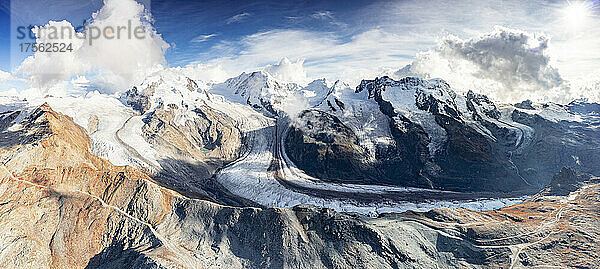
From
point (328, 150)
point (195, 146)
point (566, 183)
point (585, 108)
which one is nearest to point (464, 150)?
point (566, 183)

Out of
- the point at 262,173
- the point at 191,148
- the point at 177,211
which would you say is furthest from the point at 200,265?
the point at 191,148

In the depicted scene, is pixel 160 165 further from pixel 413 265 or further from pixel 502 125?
Answer: pixel 502 125

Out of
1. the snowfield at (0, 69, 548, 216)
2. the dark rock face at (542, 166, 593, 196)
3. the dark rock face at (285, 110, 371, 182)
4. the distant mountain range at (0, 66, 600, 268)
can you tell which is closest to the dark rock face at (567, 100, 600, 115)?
the distant mountain range at (0, 66, 600, 268)

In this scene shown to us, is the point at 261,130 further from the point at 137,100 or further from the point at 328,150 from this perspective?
the point at 137,100

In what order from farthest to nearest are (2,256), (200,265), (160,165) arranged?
1. (160,165)
2. (200,265)
3. (2,256)

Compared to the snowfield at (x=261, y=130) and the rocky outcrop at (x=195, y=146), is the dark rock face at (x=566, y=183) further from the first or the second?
the rocky outcrop at (x=195, y=146)

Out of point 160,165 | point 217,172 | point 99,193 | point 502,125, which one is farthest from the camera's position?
point 502,125

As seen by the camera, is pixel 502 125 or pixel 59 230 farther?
pixel 502 125
